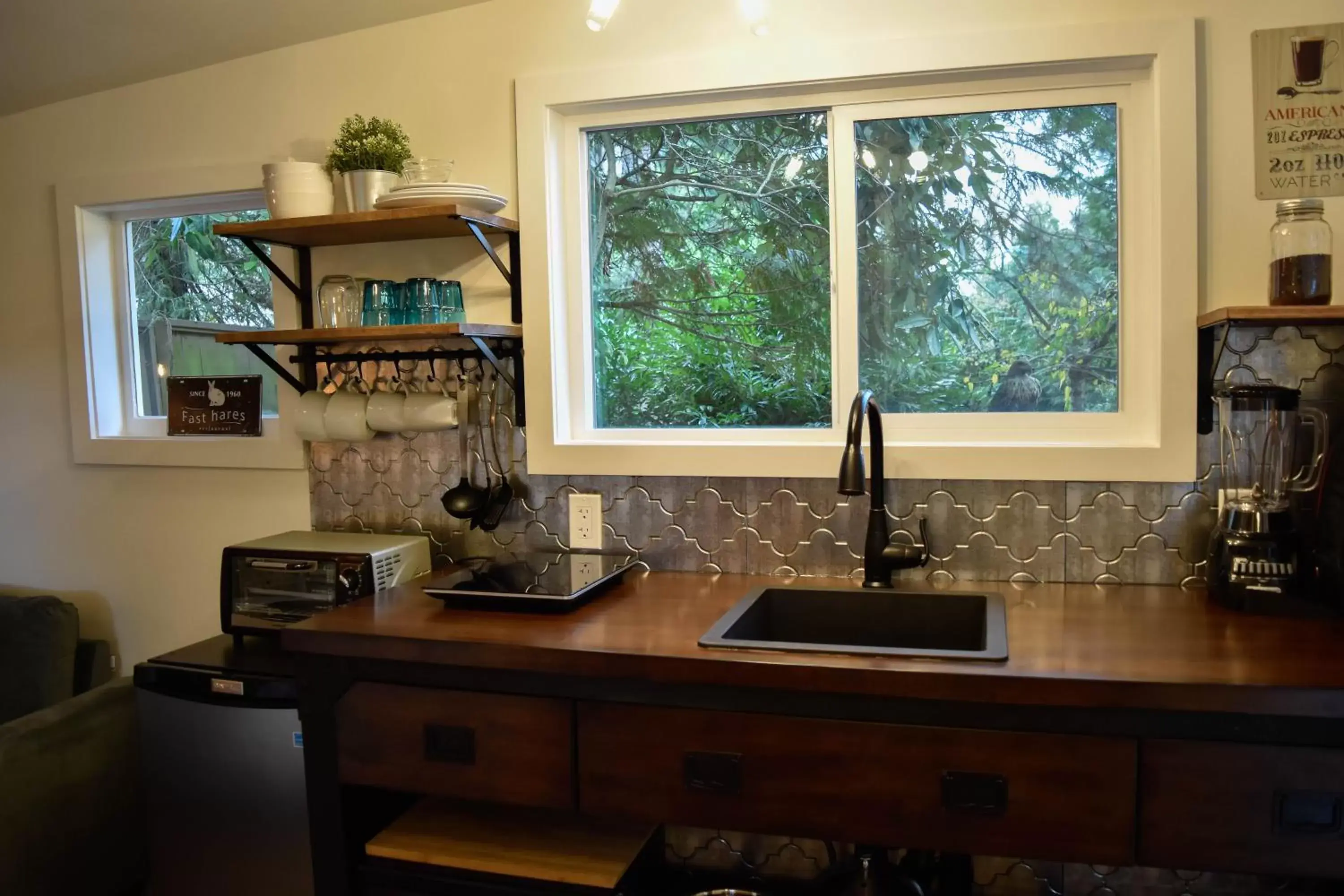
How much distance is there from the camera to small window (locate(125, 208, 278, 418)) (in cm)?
257

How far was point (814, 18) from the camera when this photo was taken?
195cm

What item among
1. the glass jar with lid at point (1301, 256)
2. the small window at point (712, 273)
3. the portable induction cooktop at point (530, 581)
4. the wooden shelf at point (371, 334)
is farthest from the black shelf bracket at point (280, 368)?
the glass jar with lid at point (1301, 256)

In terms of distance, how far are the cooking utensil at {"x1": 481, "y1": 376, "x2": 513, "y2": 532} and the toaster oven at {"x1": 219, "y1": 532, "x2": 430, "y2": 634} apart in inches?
7.2

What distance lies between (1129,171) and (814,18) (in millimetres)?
719

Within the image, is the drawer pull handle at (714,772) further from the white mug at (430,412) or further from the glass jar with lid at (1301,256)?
the glass jar with lid at (1301,256)

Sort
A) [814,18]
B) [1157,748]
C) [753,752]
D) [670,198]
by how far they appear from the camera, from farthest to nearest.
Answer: [670,198] < [814,18] < [753,752] < [1157,748]

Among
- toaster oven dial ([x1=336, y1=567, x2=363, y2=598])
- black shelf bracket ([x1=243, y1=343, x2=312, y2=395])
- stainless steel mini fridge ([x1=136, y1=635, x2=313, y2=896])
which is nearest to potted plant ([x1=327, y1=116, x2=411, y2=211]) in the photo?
black shelf bracket ([x1=243, y1=343, x2=312, y2=395])

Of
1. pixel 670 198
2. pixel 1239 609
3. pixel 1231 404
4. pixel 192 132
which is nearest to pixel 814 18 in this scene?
pixel 670 198

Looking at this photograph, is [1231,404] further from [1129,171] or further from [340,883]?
[340,883]

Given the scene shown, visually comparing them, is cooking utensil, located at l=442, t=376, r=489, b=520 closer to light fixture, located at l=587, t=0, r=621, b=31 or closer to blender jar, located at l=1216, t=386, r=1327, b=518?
light fixture, located at l=587, t=0, r=621, b=31

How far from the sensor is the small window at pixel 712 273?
2.08m

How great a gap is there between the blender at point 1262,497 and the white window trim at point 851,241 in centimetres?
8

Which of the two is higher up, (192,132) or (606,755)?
(192,132)

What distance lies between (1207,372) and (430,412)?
1635 mm
